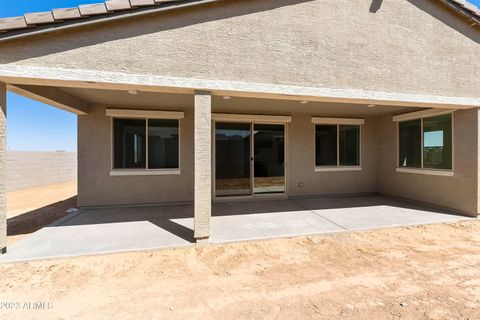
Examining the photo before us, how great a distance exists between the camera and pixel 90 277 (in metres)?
3.14

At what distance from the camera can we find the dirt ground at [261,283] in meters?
Answer: 2.48

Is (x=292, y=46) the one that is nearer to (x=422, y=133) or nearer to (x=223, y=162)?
(x=223, y=162)

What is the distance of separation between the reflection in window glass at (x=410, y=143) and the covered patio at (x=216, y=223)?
137cm

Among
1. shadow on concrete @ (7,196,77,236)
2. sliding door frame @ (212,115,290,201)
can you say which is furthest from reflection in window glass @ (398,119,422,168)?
shadow on concrete @ (7,196,77,236)

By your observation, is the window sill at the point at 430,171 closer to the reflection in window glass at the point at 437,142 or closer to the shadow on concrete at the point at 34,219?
the reflection in window glass at the point at 437,142

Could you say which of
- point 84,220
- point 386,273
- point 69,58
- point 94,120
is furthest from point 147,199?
point 386,273

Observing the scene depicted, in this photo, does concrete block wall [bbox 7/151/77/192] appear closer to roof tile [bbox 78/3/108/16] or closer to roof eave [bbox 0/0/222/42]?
roof eave [bbox 0/0/222/42]

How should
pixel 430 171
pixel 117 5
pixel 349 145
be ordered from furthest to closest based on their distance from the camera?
pixel 349 145
pixel 430 171
pixel 117 5

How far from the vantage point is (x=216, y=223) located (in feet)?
16.8

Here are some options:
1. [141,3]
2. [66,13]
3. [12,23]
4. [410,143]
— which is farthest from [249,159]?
[12,23]

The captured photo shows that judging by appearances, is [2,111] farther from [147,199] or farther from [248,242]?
[248,242]

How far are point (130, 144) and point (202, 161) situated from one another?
3.81m

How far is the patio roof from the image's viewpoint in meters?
3.39

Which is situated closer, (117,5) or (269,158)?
(117,5)
